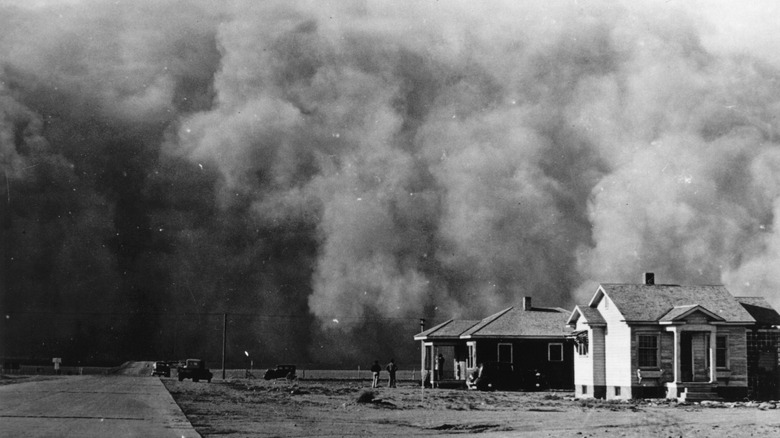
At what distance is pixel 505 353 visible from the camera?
207 ft

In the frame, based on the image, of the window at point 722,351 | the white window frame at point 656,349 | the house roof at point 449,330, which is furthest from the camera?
the house roof at point 449,330

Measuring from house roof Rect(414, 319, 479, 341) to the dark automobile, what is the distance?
32.1 feet

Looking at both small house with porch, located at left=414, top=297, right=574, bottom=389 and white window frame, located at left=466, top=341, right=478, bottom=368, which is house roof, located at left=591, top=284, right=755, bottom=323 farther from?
white window frame, located at left=466, top=341, right=478, bottom=368

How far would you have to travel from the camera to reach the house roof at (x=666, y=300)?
44219 mm

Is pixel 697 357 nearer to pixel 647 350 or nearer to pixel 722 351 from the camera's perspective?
→ pixel 722 351

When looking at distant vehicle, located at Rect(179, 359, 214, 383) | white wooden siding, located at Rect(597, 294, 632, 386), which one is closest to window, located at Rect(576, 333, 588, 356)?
white wooden siding, located at Rect(597, 294, 632, 386)

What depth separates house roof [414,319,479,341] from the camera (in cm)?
7000

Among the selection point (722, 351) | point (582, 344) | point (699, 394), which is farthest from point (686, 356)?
point (582, 344)

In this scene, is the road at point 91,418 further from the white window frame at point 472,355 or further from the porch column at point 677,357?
the white window frame at point 472,355

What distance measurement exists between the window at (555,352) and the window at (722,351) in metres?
19.6

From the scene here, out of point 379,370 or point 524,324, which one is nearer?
point 379,370

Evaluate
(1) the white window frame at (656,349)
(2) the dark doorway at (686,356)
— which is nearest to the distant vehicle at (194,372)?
(1) the white window frame at (656,349)

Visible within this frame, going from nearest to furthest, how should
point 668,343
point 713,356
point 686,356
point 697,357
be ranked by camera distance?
point 713,356 < point 697,357 < point 668,343 < point 686,356

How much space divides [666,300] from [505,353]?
18.8m
